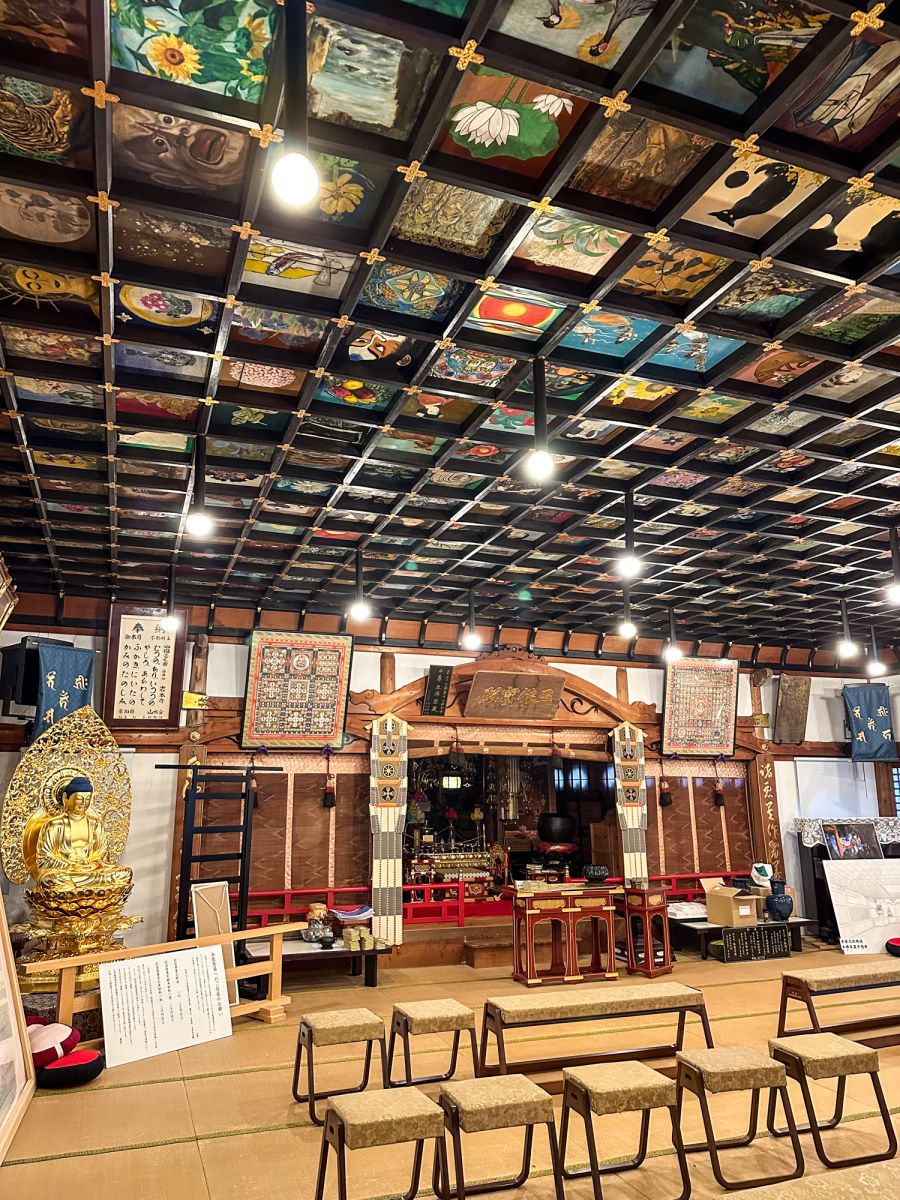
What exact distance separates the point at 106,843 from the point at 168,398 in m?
4.22

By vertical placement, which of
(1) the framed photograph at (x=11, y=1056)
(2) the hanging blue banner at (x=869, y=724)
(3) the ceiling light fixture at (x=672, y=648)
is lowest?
(1) the framed photograph at (x=11, y=1056)

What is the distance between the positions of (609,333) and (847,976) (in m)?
5.06

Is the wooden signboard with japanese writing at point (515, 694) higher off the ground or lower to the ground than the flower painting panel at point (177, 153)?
lower

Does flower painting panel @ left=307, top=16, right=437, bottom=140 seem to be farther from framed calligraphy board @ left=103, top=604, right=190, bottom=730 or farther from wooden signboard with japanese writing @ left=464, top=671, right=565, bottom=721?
wooden signboard with japanese writing @ left=464, top=671, right=565, bottom=721

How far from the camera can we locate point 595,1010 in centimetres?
531

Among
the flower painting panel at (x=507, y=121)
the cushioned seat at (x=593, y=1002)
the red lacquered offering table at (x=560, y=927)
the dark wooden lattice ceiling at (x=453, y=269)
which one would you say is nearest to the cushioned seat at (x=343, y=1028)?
the cushioned seat at (x=593, y=1002)

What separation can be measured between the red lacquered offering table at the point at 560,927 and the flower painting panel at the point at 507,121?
24.0 feet

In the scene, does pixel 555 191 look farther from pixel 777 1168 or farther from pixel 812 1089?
pixel 812 1089

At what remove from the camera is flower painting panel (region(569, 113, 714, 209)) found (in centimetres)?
334

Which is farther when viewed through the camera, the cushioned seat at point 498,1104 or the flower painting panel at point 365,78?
the cushioned seat at point 498,1104

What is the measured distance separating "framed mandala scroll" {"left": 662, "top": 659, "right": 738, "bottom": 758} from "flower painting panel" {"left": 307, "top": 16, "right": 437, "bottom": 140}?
9896 mm

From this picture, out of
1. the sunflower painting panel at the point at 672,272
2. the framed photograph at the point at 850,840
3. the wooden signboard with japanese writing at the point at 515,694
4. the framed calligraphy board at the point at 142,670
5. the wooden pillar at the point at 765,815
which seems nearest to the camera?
the sunflower painting panel at the point at 672,272

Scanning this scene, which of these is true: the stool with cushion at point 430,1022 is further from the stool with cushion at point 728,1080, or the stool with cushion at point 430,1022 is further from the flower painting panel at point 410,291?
the flower painting panel at point 410,291

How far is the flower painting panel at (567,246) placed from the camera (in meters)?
3.84
